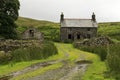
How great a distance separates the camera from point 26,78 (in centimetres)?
2759

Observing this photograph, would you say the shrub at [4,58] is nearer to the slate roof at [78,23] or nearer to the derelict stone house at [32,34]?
the derelict stone house at [32,34]

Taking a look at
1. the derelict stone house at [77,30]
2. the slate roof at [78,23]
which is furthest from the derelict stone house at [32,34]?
the slate roof at [78,23]

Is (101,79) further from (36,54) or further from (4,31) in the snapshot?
(4,31)

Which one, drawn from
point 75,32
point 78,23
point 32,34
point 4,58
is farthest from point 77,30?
point 4,58

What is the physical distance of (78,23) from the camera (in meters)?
102

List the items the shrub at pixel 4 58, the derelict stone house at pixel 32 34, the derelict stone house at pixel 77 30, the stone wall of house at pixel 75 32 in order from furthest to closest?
the stone wall of house at pixel 75 32 → the derelict stone house at pixel 77 30 → the derelict stone house at pixel 32 34 → the shrub at pixel 4 58

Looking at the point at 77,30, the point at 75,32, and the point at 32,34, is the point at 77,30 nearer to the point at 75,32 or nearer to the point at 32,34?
the point at 75,32

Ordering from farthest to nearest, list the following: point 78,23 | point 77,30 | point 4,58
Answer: point 78,23, point 77,30, point 4,58

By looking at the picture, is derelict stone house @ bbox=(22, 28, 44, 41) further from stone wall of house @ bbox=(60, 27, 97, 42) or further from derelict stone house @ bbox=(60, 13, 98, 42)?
stone wall of house @ bbox=(60, 27, 97, 42)

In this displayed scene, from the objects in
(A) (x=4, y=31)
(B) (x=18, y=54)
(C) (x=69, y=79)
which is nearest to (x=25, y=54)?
(B) (x=18, y=54)

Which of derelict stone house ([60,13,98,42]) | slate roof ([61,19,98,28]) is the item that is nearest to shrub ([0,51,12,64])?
derelict stone house ([60,13,98,42])

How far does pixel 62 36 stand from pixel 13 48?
55468 millimetres

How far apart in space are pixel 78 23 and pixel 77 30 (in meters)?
2.06

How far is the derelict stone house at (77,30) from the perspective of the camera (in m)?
101
